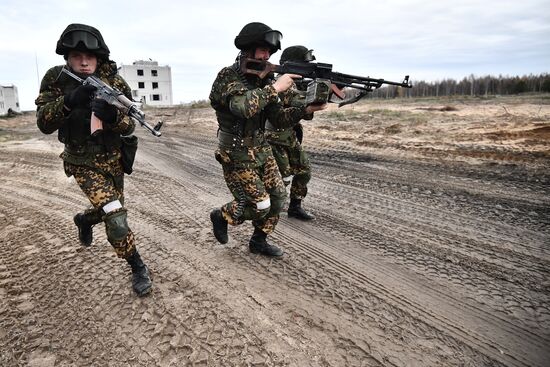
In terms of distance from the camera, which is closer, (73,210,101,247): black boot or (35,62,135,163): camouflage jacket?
(35,62,135,163): camouflage jacket

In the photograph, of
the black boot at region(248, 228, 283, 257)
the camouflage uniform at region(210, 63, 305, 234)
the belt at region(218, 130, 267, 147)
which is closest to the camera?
the camouflage uniform at region(210, 63, 305, 234)

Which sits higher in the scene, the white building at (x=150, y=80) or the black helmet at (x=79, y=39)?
the white building at (x=150, y=80)

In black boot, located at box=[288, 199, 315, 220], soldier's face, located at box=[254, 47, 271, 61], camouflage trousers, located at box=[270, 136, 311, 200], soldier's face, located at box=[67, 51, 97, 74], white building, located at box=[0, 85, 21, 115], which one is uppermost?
white building, located at box=[0, 85, 21, 115]

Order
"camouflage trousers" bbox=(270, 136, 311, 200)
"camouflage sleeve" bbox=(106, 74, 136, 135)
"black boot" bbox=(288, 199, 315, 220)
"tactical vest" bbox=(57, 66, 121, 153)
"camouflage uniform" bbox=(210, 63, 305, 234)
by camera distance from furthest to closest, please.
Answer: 1. "black boot" bbox=(288, 199, 315, 220)
2. "camouflage trousers" bbox=(270, 136, 311, 200)
3. "camouflage uniform" bbox=(210, 63, 305, 234)
4. "camouflage sleeve" bbox=(106, 74, 136, 135)
5. "tactical vest" bbox=(57, 66, 121, 153)

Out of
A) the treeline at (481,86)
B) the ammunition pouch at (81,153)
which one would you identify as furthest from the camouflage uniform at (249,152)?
the treeline at (481,86)

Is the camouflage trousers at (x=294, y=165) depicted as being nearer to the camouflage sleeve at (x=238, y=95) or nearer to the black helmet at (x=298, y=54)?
the black helmet at (x=298, y=54)

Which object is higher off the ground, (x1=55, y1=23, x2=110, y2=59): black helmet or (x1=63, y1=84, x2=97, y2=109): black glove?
(x1=55, y1=23, x2=110, y2=59): black helmet

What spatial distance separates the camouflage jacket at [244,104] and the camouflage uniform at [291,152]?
0.71m

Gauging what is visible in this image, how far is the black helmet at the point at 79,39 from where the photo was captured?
9.23 feet

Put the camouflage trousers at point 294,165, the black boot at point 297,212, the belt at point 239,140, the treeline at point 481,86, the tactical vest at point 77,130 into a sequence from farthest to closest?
the treeline at point 481,86
the black boot at point 297,212
the camouflage trousers at point 294,165
the belt at point 239,140
the tactical vest at point 77,130

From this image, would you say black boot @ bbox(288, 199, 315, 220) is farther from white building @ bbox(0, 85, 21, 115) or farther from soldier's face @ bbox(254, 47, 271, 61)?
white building @ bbox(0, 85, 21, 115)

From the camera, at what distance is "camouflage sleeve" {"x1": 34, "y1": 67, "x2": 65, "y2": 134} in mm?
2770

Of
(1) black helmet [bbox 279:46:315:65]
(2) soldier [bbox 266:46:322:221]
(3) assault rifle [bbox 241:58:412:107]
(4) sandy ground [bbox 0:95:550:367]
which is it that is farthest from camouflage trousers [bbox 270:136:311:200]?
(1) black helmet [bbox 279:46:315:65]

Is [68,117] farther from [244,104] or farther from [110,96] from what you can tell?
[244,104]
